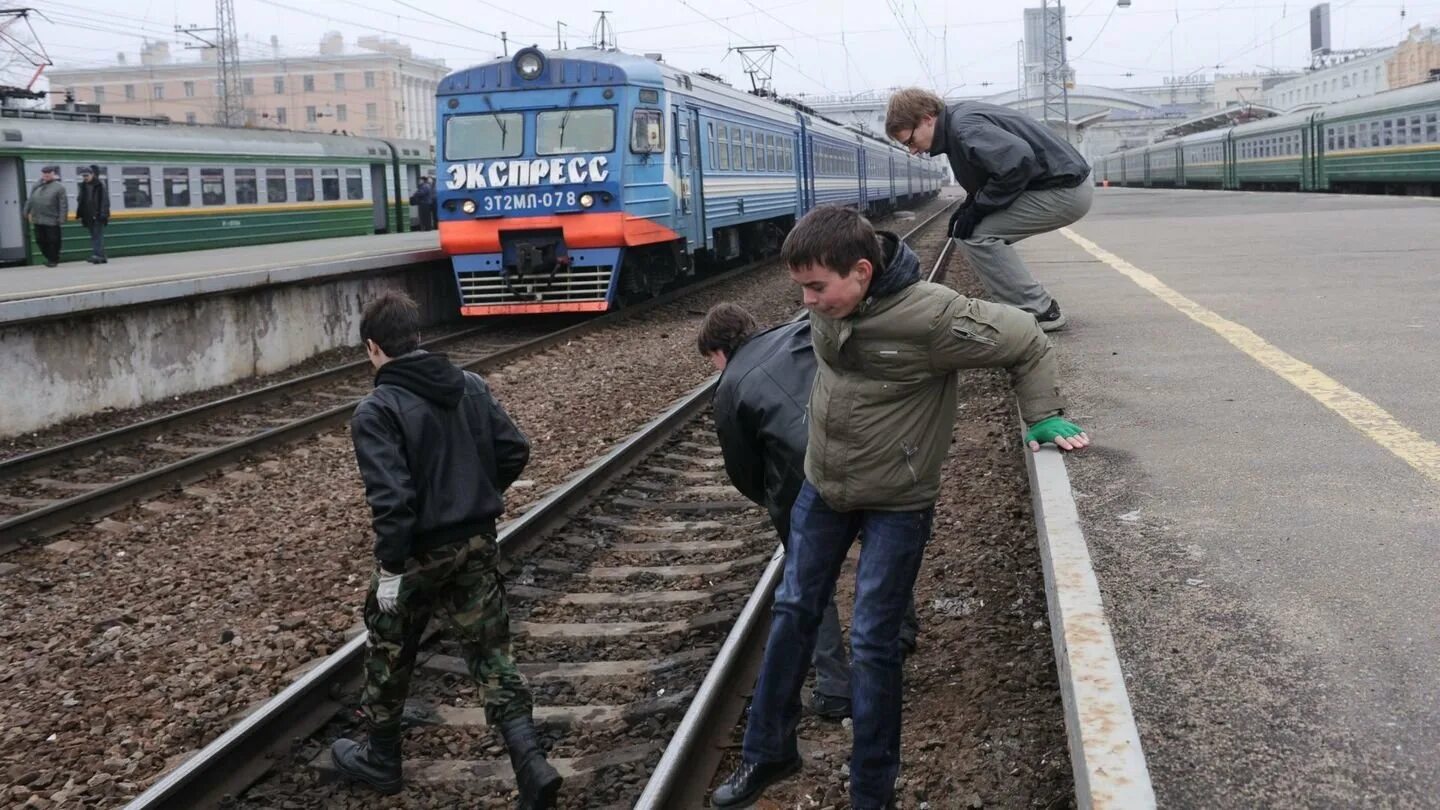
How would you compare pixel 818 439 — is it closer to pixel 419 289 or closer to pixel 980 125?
→ pixel 980 125

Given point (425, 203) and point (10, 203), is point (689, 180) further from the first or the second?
point (425, 203)

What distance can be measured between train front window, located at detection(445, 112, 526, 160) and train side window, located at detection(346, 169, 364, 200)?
1322 cm

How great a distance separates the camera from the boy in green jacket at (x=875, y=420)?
3.26 m

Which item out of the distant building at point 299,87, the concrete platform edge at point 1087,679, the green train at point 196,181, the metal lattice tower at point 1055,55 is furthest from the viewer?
the distant building at point 299,87

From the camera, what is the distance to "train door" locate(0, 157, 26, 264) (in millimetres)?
18672

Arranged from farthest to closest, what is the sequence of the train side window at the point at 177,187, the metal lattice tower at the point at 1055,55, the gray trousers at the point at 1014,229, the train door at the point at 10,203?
the metal lattice tower at the point at 1055,55 < the train side window at the point at 177,187 < the train door at the point at 10,203 < the gray trousers at the point at 1014,229

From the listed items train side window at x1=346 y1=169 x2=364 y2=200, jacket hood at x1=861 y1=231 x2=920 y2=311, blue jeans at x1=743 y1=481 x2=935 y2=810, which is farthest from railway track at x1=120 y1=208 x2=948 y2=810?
train side window at x1=346 y1=169 x2=364 y2=200

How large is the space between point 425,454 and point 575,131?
1122 centimetres

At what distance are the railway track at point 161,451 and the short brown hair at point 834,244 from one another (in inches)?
206

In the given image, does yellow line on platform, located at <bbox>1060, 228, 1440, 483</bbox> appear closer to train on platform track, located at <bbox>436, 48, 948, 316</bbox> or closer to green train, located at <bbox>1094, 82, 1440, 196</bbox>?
train on platform track, located at <bbox>436, 48, 948, 316</bbox>

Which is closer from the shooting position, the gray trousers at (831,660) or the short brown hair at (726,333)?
the short brown hair at (726,333)

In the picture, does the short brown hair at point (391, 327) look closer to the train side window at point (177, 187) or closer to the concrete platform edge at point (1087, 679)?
the concrete platform edge at point (1087, 679)

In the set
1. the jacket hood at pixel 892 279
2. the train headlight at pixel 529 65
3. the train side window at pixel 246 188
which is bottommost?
the jacket hood at pixel 892 279

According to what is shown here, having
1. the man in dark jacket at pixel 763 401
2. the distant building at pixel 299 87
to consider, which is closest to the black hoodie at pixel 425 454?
the man in dark jacket at pixel 763 401
